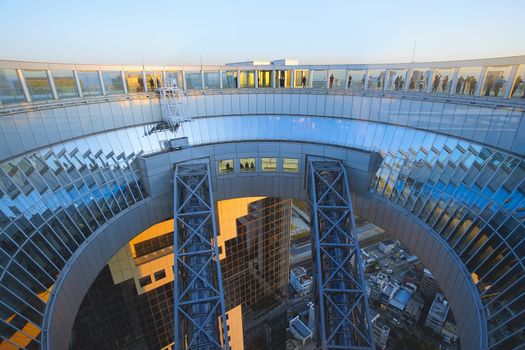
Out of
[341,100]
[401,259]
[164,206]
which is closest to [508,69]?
[341,100]

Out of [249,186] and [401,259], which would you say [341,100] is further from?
[401,259]

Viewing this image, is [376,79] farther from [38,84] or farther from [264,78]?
[38,84]

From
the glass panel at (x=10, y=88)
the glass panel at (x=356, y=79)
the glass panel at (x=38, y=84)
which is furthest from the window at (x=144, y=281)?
the glass panel at (x=356, y=79)

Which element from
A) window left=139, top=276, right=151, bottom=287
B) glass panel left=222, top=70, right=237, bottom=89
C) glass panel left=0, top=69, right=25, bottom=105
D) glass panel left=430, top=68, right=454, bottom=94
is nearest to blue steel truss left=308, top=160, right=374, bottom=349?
glass panel left=430, top=68, right=454, bottom=94

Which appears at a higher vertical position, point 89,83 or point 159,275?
point 89,83

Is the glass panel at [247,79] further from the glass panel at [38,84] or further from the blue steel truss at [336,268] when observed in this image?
the glass panel at [38,84]

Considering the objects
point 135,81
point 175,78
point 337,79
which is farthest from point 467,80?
point 135,81

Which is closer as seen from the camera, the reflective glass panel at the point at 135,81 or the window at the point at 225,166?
the reflective glass panel at the point at 135,81
